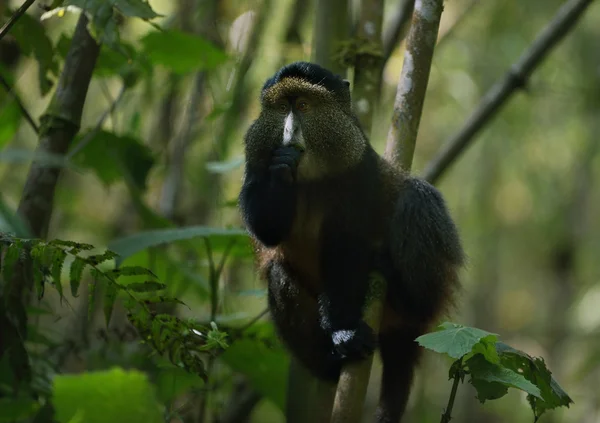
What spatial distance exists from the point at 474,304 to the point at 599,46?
4.45 metres

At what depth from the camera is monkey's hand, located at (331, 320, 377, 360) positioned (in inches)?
125

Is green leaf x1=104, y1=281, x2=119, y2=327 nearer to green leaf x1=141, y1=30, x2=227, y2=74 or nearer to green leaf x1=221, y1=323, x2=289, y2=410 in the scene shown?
green leaf x1=221, y1=323, x2=289, y2=410

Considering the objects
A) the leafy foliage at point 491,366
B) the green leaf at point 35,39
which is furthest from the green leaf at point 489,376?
the green leaf at point 35,39

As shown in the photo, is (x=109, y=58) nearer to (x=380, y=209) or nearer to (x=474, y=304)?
(x=380, y=209)

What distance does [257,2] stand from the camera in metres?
5.96

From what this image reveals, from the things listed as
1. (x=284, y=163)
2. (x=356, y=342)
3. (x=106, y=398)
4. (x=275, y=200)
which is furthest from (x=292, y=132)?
(x=106, y=398)

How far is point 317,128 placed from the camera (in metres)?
3.55

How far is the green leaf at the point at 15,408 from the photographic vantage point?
3246 mm

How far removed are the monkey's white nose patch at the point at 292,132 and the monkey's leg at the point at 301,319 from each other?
0.64 m

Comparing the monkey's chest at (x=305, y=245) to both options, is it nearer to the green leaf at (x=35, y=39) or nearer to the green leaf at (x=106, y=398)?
the green leaf at (x=106, y=398)

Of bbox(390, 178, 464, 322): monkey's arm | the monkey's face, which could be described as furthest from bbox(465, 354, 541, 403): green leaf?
the monkey's face

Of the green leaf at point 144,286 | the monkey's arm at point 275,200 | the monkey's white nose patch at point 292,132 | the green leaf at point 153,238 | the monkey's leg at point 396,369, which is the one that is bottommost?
the monkey's leg at point 396,369

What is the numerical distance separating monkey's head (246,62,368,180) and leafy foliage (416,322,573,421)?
4.04 ft

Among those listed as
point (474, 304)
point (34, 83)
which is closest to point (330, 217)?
point (34, 83)
